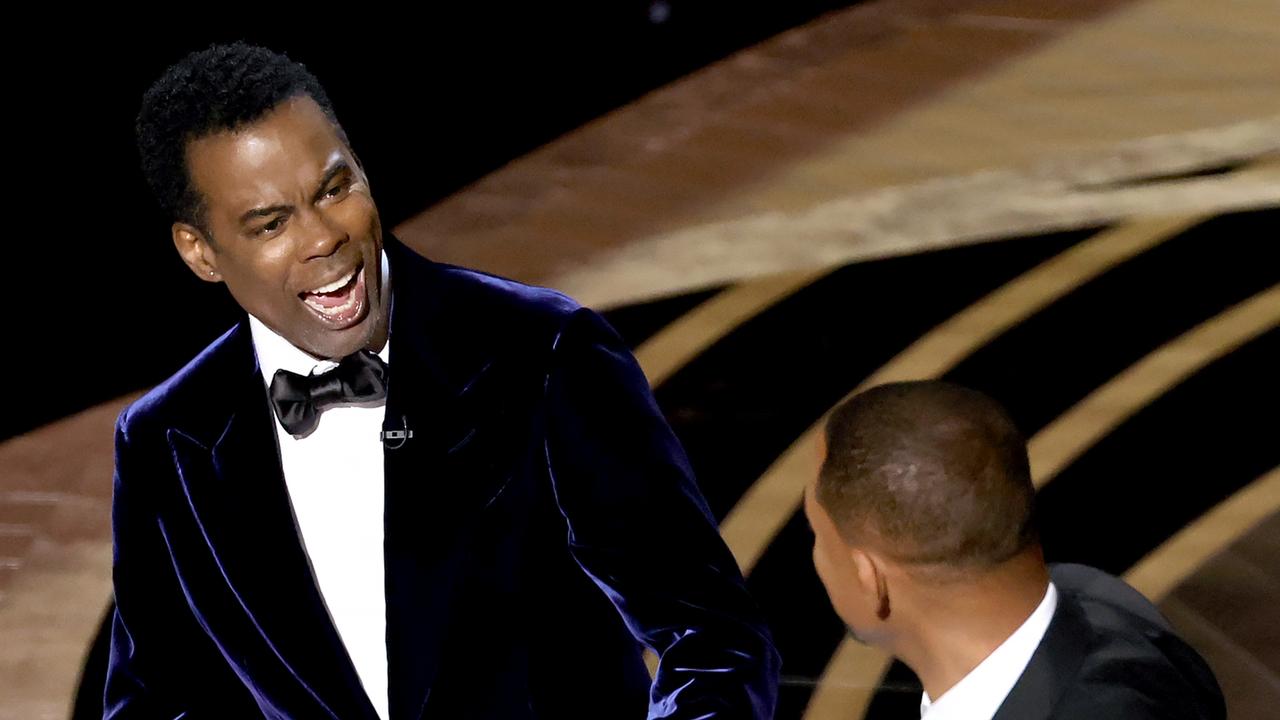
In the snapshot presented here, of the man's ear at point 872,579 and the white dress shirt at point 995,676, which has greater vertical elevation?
the man's ear at point 872,579

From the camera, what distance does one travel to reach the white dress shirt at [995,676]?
5.62 feet

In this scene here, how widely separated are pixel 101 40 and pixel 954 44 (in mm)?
2272

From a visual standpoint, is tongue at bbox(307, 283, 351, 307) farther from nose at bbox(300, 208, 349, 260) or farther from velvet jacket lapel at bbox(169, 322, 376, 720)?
velvet jacket lapel at bbox(169, 322, 376, 720)

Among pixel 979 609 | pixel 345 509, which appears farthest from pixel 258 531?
pixel 979 609

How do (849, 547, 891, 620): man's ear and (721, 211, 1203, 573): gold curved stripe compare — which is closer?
(849, 547, 891, 620): man's ear

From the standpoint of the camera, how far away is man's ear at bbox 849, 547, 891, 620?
177 cm

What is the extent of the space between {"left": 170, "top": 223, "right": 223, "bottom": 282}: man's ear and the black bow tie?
15 cm

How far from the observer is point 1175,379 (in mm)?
4078

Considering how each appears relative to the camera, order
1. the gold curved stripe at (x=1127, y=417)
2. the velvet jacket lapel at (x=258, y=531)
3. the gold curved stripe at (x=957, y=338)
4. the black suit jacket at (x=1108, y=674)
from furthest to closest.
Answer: the gold curved stripe at (x=957, y=338) → the gold curved stripe at (x=1127, y=417) → the velvet jacket lapel at (x=258, y=531) → the black suit jacket at (x=1108, y=674)

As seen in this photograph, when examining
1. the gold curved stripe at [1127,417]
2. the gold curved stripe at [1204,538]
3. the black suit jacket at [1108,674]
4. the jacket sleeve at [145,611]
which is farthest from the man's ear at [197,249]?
the gold curved stripe at [1204,538]

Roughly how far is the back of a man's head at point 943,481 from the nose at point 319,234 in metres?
0.60

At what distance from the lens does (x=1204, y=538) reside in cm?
368

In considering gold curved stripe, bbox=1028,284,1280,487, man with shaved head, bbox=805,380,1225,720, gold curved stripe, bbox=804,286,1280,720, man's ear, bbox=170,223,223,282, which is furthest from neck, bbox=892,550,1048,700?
gold curved stripe, bbox=1028,284,1280,487

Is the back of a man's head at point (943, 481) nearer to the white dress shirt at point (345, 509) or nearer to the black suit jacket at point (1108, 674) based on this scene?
the black suit jacket at point (1108, 674)
